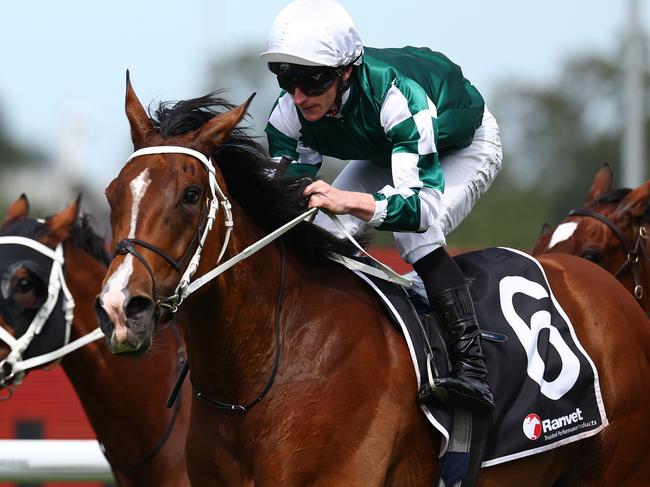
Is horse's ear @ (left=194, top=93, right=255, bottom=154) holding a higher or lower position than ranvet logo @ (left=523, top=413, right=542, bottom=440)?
higher

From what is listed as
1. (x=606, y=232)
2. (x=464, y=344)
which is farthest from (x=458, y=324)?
(x=606, y=232)

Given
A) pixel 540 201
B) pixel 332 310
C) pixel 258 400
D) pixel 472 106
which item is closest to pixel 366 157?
pixel 472 106

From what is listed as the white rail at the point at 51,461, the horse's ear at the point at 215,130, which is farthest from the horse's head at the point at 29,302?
the horse's ear at the point at 215,130

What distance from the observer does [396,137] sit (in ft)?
12.9

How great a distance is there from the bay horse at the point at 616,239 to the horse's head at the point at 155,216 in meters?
2.83

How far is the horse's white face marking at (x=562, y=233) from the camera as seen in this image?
5980 mm

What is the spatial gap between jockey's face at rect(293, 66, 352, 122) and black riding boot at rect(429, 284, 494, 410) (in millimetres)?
759

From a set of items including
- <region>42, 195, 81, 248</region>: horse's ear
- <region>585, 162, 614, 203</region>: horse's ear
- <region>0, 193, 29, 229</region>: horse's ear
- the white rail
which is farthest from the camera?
<region>585, 162, 614, 203</region>: horse's ear

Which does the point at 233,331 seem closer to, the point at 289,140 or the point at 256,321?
the point at 256,321

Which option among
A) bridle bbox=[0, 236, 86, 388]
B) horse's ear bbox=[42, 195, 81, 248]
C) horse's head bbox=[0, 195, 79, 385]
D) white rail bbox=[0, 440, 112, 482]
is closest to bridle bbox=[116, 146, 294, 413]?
bridle bbox=[0, 236, 86, 388]

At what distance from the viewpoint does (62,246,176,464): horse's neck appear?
16.8ft

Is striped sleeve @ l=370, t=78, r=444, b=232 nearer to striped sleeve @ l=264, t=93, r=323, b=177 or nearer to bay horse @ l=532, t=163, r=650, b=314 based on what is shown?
striped sleeve @ l=264, t=93, r=323, b=177

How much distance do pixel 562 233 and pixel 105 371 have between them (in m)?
2.44

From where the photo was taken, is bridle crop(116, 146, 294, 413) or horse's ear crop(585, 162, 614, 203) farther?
horse's ear crop(585, 162, 614, 203)
